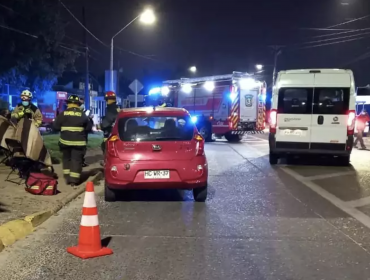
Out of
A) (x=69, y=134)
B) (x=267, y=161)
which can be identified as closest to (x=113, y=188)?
(x=69, y=134)

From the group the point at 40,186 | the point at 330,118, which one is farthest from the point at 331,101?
the point at 40,186

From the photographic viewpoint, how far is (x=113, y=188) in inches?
299

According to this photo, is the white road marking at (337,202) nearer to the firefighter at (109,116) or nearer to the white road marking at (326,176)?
the white road marking at (326,176)

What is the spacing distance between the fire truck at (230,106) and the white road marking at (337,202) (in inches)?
441

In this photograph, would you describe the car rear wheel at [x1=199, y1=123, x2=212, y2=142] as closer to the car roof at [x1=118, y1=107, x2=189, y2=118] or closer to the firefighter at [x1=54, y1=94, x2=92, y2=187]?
the firefighter at [x1=54, y1=94, x2=92, y2=187]

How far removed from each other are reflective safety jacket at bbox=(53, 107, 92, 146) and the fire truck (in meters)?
14.4

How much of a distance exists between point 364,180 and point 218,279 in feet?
24.6

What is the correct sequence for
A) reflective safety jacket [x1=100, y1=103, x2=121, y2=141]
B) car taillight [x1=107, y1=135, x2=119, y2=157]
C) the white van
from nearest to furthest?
car taillight [x1=107, y1=135, x2=119, y2=157] < reflective safety jacket [x1=100, y1=103, x2=121, y2=141] < the white van

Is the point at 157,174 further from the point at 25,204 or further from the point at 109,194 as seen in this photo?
the point at 25,204

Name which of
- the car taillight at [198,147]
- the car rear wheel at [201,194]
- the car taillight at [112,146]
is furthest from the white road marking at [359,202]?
the car taillight at [112,146]

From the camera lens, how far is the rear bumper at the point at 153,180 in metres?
7.39

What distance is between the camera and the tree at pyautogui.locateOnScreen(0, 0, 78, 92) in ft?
79.1

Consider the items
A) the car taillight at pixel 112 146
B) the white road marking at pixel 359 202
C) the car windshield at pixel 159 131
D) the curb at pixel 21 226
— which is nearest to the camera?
the curb at pixel 21 226

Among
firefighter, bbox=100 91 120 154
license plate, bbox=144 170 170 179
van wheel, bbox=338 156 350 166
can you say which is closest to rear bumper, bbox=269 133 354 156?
van wheel, bbox=338 156 350 166
